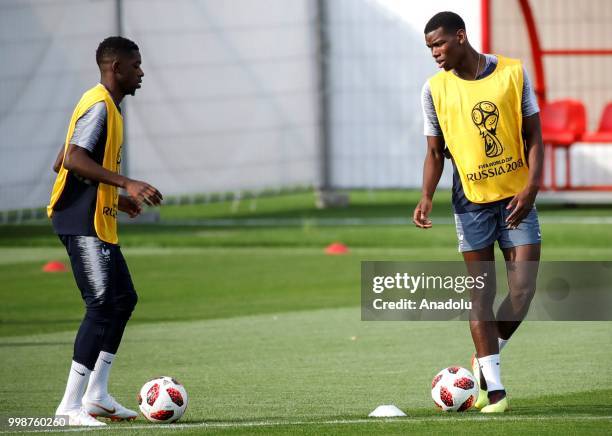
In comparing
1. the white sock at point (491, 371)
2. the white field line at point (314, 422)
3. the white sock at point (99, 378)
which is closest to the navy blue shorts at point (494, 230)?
the white sock at point (491, 371)

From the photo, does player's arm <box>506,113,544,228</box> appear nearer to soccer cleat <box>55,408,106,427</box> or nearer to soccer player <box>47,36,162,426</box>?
soccer player <box>47,36,162,426</box>

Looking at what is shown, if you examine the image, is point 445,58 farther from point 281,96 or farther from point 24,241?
point 281,96

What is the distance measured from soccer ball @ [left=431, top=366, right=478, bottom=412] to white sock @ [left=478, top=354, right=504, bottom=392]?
3.6 inches

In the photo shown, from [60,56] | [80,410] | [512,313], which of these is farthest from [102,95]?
[60,56]

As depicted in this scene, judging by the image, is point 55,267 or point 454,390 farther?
point 55,267

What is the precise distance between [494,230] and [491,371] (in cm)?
76

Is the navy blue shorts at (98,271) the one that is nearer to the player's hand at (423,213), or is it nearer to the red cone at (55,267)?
the player's hand at (423,213)

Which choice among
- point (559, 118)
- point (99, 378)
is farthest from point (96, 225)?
point (559, 118)

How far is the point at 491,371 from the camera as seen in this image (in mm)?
7219

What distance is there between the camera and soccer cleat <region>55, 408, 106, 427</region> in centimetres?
691

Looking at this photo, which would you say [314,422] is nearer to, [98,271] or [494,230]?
[98,271]

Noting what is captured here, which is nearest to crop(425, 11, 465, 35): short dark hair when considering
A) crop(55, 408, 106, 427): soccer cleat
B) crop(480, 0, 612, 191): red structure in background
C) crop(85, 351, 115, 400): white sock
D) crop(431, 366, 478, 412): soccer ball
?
crop(431, 366, 478, 412): soccer ball

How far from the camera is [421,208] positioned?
742 cm

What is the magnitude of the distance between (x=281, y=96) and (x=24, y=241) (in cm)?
648
